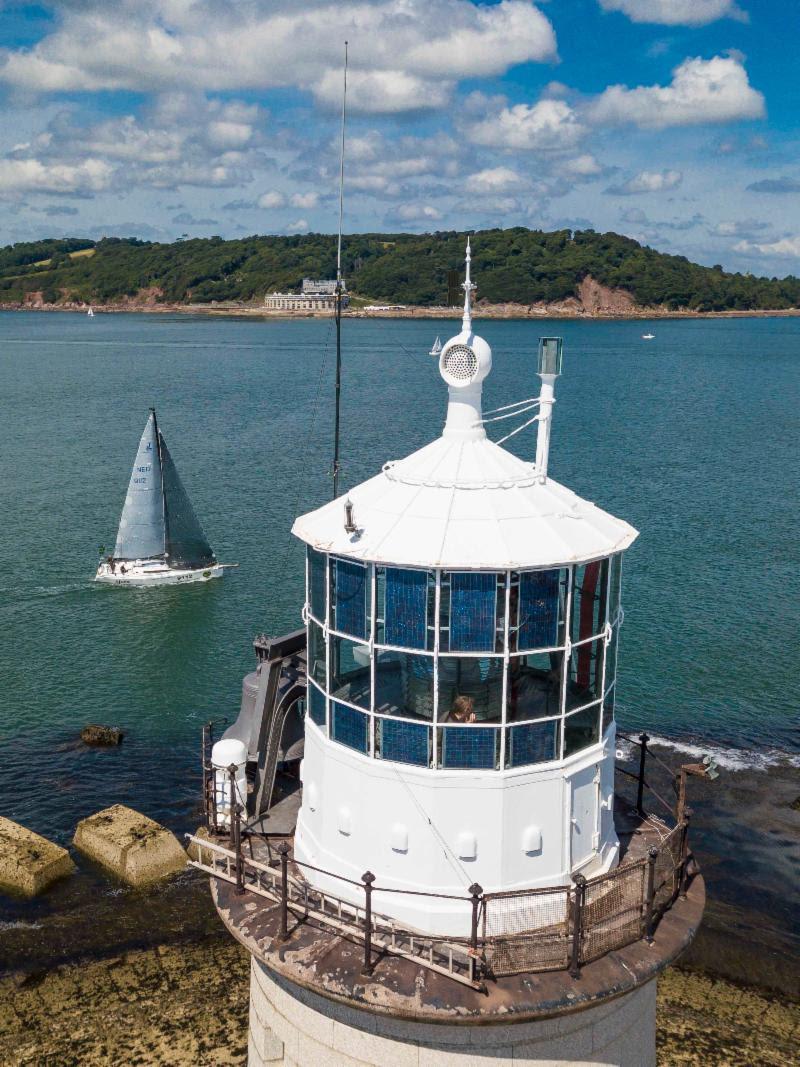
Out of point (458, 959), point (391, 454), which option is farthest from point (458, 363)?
point (391, 454)

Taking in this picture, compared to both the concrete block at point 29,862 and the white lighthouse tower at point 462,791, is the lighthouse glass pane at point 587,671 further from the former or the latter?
the concrete block at point 29,862

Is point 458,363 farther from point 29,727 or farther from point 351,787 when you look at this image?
point 29,727

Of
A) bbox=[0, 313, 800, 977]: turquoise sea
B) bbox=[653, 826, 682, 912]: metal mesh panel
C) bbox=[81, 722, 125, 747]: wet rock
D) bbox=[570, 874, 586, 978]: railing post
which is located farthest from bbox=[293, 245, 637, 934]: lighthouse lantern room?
bbox=[81, 722, 125, 747]: wet rock

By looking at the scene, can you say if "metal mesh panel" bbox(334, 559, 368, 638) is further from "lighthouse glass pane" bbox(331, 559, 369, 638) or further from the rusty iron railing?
the rusty iron railing

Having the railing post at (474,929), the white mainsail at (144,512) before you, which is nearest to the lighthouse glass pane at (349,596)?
the railing post at (474,929)

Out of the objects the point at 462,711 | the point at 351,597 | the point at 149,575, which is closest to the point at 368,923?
the point at 462,711

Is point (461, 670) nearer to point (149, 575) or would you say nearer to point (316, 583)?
point (316, 583)
